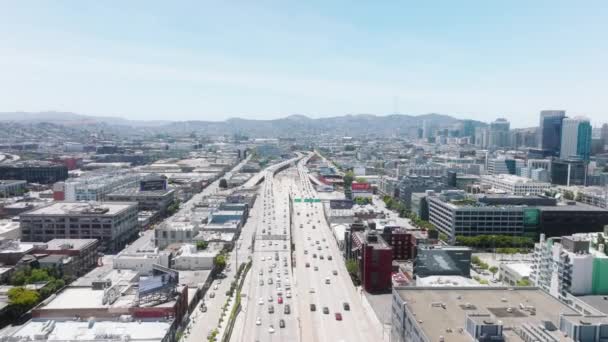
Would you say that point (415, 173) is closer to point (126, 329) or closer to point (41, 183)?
point (41, 183)

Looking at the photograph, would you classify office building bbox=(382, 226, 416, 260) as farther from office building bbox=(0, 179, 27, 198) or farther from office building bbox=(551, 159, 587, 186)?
office building bbox=(551, 159, 587, 186)

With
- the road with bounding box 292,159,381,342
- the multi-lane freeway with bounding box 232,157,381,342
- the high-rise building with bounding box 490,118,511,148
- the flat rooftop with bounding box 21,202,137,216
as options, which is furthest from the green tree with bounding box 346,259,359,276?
the high-rise building with bounding box 490,118,511,148

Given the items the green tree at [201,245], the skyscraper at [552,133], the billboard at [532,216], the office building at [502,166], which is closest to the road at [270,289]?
the green tree at [201,245]

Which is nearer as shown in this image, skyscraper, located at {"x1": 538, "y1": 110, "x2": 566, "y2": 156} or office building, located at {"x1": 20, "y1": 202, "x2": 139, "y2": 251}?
office building, located at {"x1": 20, "y1": 202, "x2": 139, "y2": 251}

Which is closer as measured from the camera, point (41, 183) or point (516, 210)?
point (516, 210)

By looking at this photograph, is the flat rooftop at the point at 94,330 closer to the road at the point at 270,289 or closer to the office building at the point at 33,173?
the road at the point at 270,289

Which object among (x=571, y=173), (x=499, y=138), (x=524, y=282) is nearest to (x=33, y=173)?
(x=524, y=282)

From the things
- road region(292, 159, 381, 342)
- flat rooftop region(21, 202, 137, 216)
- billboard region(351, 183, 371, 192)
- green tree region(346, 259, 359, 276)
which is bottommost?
road region(292, 159, 381, 342)

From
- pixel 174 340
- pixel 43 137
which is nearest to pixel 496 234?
pixel 174 340

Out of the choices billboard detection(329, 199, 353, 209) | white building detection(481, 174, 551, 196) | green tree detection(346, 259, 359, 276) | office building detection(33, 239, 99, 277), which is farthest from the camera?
white building detection(481, 174, 551, 196)
